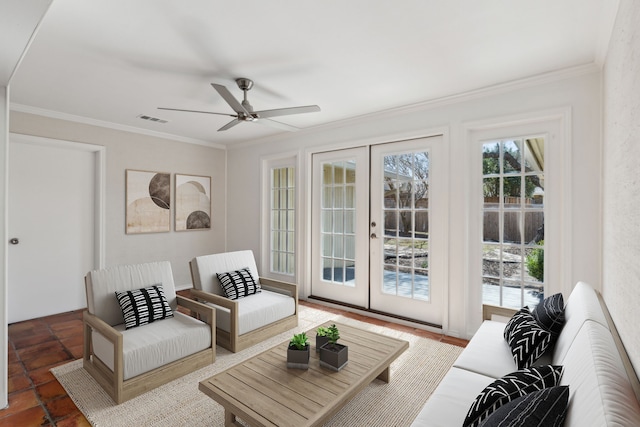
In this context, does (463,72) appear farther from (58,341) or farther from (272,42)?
(58,341)

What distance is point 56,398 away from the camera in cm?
227

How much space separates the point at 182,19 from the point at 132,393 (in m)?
2.47

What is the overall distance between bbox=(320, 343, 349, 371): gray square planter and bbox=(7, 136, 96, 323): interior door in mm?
3768

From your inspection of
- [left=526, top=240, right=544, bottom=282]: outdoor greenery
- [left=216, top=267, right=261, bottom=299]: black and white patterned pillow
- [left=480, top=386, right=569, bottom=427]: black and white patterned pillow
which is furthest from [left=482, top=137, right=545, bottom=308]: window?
[left=216, top=267, right=261, bottom=299]: black and white patterned pillow

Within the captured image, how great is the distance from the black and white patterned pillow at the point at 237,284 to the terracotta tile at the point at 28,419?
156 cm

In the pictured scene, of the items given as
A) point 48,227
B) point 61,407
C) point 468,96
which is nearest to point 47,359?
point 61,407

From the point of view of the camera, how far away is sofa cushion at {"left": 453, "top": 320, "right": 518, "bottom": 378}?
6.02 feet

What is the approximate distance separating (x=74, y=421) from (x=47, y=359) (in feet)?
3.75

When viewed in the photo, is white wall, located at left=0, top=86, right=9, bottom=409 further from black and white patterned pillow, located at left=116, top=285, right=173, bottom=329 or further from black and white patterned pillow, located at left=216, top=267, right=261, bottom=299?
black and white patterned pillow, located at left=216, top=267, right=261, bottom=299

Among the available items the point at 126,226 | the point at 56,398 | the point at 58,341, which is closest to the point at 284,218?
the point at 126,226

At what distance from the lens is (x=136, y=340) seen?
235 cm

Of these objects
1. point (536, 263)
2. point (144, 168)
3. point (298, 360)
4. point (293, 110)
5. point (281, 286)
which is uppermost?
point (293, 110)

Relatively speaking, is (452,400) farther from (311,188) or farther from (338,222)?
(311,188)

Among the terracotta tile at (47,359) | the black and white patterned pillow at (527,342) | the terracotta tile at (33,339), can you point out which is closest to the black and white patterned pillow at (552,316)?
the black and white patterned pillow at (527,342)
